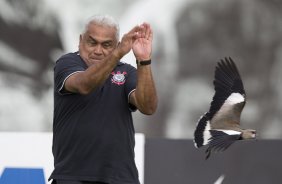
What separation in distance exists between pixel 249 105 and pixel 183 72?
1.91 ft

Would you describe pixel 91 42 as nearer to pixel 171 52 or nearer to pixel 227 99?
pixel 227 99

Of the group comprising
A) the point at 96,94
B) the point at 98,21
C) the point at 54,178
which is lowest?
the point at 54,178

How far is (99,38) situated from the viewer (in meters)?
3.73

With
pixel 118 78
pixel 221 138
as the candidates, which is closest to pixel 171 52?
pixel 221 138

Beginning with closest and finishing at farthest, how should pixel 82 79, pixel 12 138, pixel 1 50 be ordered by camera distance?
pixel 82 79
pixel 12 138
pixel 1 50

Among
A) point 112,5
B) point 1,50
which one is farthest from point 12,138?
point 112,5

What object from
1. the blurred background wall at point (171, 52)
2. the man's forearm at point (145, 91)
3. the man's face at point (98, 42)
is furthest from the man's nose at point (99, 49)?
the blurred background wall at point (171, 52)

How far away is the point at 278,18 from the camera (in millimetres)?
6199

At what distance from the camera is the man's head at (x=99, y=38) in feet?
12.3

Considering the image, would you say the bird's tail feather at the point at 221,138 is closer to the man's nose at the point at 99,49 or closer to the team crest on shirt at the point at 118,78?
the team crest on shirt at the point at 118,78

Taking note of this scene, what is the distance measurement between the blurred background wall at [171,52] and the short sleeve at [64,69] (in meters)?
2.21

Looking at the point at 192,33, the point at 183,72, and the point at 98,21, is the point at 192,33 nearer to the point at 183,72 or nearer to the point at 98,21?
the point at 183,72

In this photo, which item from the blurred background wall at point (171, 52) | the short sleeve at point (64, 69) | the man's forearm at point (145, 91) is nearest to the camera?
the man's forearm at point (145, 91)

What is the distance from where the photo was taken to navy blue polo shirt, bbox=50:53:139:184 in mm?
3742
